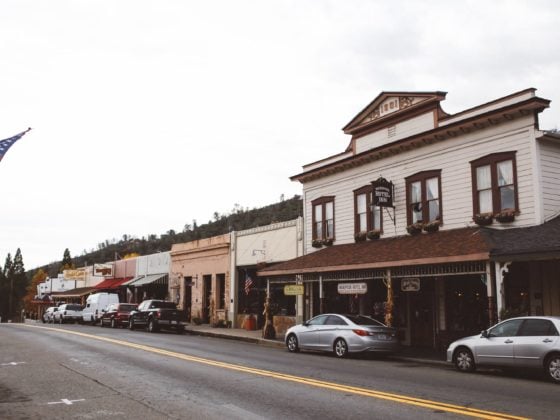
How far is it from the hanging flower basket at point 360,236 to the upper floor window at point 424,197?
2.48 meters

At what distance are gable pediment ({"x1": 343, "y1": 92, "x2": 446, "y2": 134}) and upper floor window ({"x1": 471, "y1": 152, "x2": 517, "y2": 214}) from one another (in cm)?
336

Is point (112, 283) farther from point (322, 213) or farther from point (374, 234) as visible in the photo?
point (374, 234)

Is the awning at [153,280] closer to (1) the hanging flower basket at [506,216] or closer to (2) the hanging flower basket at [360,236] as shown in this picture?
(2) the hanging flower basket at [360,236]

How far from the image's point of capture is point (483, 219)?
747 inches

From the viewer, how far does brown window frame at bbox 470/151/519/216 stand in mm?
18367

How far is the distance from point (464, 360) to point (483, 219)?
6.17m

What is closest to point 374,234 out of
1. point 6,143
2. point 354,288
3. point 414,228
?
point 414,228

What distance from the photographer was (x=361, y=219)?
24.8 metres

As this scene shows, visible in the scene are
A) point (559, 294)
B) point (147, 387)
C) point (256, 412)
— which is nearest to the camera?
point (256, 412)

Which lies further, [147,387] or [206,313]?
[206,313]

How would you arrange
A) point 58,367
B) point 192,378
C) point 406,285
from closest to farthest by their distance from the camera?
1. point 192,378
2. point 58,367
3. point 406,285

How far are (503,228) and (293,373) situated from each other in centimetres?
932

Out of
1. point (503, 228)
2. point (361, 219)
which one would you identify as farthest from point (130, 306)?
point (503, 228)

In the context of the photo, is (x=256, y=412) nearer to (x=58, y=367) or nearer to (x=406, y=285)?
(x=58, y=367)
